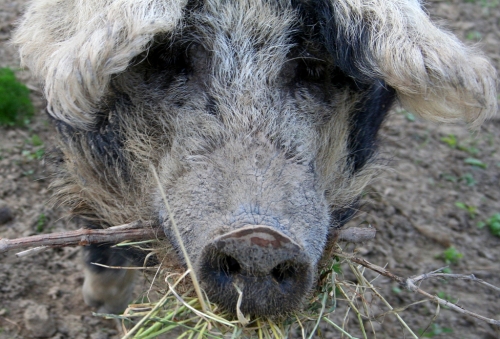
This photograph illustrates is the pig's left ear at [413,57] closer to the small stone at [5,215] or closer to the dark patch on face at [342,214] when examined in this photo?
the dark patch on face at [342,214]

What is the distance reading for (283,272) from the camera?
2096mm

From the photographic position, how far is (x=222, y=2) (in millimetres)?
2561

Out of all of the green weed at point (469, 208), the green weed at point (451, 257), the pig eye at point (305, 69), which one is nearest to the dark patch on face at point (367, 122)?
the pig eye at point (305, 69)

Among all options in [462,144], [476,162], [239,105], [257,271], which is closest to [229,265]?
[257,271]

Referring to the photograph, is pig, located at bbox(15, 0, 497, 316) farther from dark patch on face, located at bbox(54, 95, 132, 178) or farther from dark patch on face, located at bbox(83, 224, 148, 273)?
dark patch on face, located at bbox(83, 224, 148, 273)

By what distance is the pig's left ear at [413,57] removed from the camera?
7.84ft

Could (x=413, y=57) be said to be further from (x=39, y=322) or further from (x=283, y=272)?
(x=39, y=322)

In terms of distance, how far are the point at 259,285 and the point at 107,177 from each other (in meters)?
1.05

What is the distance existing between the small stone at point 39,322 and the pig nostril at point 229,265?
159cm

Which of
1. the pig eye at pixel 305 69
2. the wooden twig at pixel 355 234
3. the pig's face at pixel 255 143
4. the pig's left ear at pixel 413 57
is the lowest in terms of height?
the wooden twig at pixel 355 234

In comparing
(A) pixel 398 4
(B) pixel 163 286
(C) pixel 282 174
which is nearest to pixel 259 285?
(C) pixel 282 174

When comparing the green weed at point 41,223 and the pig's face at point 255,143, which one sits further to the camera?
the green weed at point 41,223

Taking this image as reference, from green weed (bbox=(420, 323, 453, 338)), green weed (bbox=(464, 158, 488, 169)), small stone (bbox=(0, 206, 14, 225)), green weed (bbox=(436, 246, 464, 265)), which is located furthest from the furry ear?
green weed (bbox=(464, 158, 488, 169))

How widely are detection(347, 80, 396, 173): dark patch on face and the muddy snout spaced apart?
0.96m
